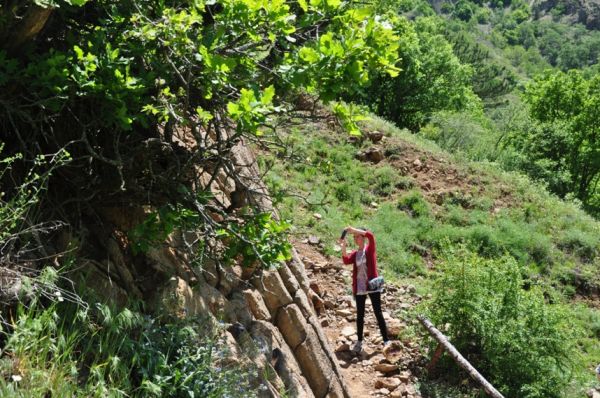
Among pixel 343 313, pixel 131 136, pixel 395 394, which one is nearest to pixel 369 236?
pixel 343 313

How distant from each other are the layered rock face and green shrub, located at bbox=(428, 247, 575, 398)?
9.07ft

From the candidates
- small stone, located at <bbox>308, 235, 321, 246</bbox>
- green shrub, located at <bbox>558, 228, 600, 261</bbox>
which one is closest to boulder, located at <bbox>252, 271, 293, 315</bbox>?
small stone, located at <bbox>308, 235, 321, 246</bbox>

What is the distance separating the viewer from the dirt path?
8469 millimetres

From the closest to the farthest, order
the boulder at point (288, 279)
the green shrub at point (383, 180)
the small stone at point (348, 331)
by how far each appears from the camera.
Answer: the boulder at point (288, 279)
the small stone at point (348, 331)
the green shrub at point (383, 180)

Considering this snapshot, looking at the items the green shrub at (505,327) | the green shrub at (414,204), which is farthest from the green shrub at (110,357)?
the green shrub at (414,204)

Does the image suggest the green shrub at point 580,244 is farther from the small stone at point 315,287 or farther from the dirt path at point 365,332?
the small stone at point 315,287

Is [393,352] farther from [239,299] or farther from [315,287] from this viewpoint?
[239,299]

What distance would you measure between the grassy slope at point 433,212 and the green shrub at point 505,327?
2025 mm

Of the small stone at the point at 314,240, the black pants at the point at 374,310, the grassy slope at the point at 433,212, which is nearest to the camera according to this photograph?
the black pants at the point at 374,310

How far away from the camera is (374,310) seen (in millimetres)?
9008

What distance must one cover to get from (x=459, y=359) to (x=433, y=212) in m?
6.65

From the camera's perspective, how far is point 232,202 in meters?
6.52

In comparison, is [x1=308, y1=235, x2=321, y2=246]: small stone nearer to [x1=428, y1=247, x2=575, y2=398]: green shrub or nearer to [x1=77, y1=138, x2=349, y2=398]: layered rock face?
[x1=428, y1=247, x2=575, y2=398]: green shrub

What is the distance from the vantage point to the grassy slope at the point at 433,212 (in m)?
12.8
